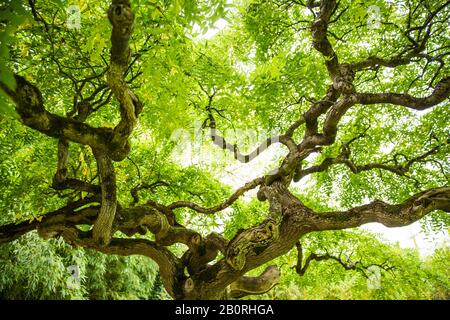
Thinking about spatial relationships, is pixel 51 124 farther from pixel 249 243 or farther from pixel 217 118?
pixel 217 118

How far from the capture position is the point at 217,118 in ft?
19.3

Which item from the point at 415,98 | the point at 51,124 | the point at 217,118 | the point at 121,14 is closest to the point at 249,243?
the point at 217,118

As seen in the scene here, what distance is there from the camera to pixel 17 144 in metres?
6.03

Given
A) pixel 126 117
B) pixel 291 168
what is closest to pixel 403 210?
pixel 291 168

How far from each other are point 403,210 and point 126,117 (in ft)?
12.3

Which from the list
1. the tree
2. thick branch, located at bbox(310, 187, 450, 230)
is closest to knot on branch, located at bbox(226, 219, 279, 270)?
the tree

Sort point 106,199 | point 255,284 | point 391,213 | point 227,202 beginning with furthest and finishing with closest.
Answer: point 227,202, point 255,284, point 391,213, point 106,199

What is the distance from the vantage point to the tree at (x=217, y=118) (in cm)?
361

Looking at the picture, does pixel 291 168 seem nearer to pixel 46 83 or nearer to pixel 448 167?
pixel 448 167

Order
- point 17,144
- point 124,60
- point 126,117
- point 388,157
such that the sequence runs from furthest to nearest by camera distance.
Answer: point 388,157
point 17,144
point 126,117
point 124,60

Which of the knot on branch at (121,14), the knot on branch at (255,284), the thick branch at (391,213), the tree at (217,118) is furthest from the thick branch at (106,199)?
the thick branch at (391,213)

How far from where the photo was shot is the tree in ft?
11.8

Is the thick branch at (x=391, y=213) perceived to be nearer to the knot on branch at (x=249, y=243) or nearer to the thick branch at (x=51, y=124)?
the knot on branch at (x=249, y=243)

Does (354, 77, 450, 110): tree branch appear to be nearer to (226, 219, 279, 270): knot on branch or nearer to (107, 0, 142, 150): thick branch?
(226, 219, 279, 270): knot on branch
